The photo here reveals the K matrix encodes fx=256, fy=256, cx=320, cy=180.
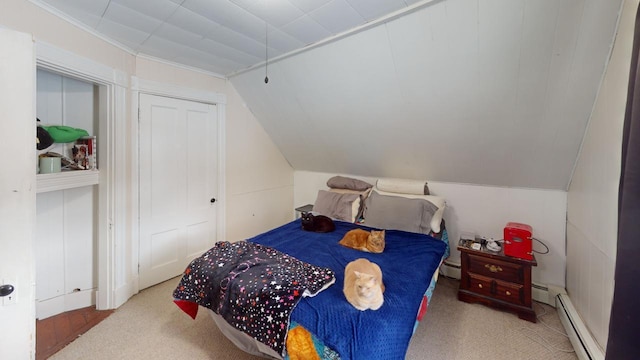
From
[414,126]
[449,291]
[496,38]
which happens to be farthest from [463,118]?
[449,291]

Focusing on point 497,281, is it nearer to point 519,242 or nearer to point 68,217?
point 519,242

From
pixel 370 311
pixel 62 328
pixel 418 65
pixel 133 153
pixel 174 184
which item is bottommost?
pixel 62 328

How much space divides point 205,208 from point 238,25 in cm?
199

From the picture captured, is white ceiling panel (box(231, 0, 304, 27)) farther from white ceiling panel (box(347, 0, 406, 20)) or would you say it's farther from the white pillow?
the white pillow

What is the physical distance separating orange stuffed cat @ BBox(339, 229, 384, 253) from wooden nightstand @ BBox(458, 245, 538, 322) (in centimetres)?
90

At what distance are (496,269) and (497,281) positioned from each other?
104 mm

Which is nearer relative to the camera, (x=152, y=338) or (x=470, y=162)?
(x=152, y=338)

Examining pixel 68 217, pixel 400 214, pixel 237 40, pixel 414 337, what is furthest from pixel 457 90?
pixel 68 217

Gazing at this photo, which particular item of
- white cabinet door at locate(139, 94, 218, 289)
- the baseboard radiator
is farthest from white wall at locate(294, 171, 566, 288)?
white cabinet door at locate(139, 94, 218, 289)

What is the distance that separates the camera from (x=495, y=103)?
79.1 inches

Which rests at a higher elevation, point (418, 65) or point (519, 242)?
point (418, 65)

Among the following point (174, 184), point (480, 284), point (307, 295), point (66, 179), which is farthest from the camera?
point (174, 184)

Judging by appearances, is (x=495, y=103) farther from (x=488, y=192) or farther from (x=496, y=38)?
(x=488, y=192)

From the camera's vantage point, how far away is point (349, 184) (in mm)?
3309
